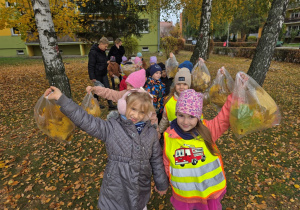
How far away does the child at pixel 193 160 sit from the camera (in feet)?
5.39

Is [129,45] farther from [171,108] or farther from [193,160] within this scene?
[193,160]

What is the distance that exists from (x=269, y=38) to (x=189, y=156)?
511 cm

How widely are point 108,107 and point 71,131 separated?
12.3ft

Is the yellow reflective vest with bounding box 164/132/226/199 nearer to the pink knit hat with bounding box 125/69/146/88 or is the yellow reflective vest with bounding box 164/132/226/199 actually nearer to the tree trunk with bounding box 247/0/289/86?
the pink knit hat with bounding box 125/69/146/88

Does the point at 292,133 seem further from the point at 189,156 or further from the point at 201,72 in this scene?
the point at 189,156

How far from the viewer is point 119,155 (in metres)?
1.65

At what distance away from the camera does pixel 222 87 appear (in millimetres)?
2758

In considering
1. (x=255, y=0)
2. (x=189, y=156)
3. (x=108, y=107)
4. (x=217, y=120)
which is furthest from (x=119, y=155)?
(x=255, y=0)

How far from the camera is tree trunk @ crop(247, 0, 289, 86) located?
4.76 metres

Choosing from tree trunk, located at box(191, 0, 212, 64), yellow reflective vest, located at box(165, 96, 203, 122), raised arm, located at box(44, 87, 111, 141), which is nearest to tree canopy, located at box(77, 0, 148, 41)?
tree trunk, located at box(191, 0, 212, 64)

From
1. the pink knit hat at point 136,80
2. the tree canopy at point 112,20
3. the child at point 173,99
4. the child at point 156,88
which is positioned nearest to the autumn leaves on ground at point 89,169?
the child at point 173,99

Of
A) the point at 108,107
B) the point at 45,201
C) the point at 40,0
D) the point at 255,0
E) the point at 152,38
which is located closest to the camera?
the point at 45,201

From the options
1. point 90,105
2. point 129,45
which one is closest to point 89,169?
point 90,105

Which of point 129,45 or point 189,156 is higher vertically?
point 129,45
